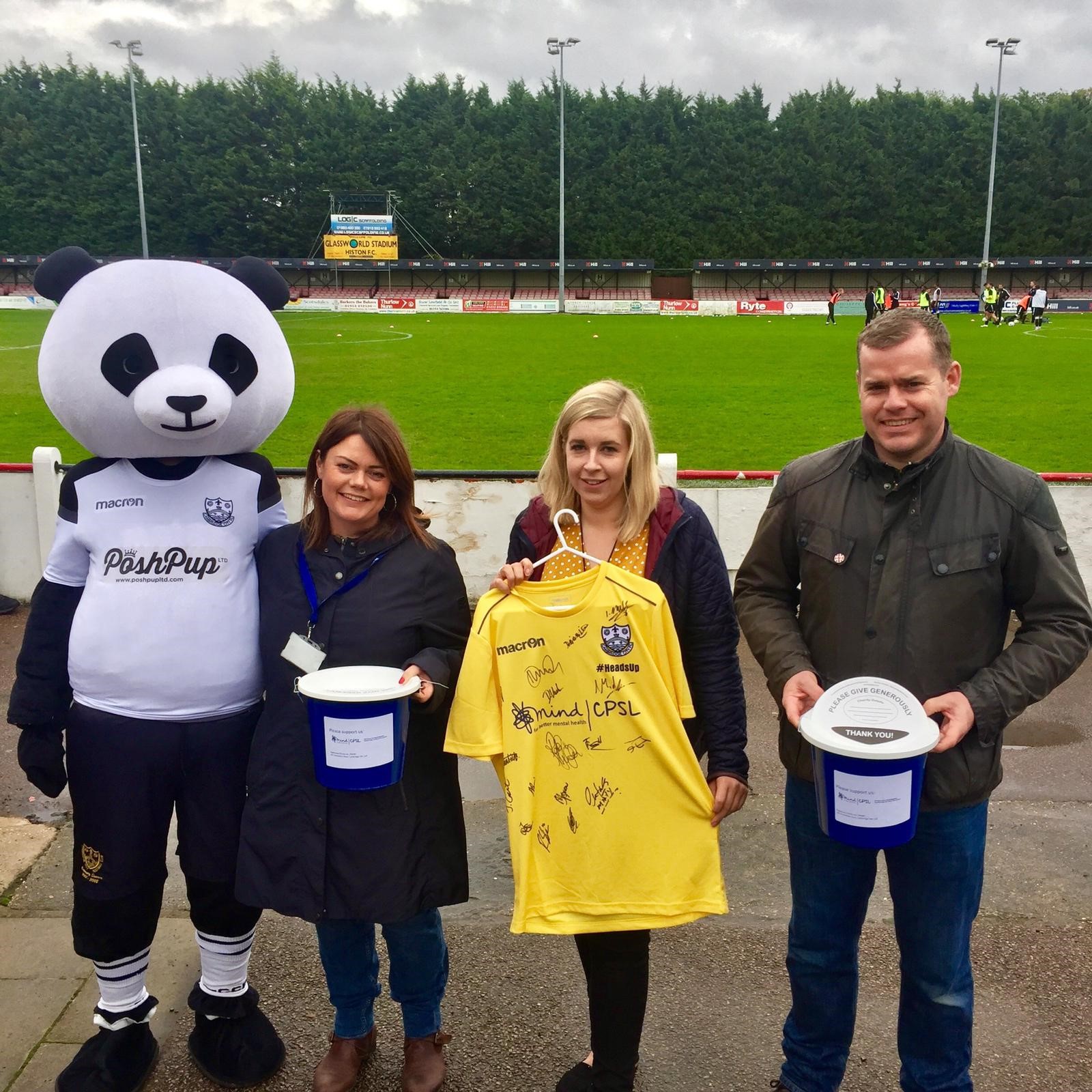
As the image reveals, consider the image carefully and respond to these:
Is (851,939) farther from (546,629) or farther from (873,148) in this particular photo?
(873,148)

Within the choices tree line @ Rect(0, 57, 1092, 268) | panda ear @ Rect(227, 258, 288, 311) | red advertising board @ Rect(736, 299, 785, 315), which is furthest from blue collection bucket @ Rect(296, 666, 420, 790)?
tree line @ Rect(0, 57, 1092, 268)

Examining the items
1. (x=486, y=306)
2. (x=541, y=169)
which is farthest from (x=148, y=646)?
(x=541, y=169)

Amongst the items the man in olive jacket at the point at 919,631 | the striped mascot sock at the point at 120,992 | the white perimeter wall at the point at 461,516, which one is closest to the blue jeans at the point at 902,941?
the man in olive jacket at the point at 919,631

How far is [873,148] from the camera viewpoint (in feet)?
224

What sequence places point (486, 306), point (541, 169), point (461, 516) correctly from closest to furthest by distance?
point (461, 516) < point (486, 306) < point (541, 169)

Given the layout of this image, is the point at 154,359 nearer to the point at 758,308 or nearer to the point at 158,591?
the point at 158,591

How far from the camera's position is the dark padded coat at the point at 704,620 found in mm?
2705

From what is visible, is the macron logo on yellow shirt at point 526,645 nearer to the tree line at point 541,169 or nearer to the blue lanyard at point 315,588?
the blue lanyard at point 315,588

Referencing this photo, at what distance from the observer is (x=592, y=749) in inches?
104

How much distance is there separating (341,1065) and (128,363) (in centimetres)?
220

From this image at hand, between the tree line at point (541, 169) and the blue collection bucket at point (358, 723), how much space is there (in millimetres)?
68544

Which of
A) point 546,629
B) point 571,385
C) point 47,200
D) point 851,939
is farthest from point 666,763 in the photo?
point 47,200

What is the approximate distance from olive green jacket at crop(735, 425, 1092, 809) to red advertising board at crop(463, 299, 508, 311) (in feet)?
163

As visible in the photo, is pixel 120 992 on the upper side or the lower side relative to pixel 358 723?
lower
